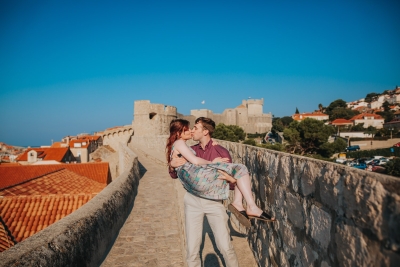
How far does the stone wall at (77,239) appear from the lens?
2.13m

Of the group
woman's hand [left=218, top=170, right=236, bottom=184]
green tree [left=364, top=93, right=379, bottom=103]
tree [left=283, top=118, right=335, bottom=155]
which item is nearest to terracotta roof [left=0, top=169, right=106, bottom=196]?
woman's hand [left=218, top=170, right=236, bottom=184]

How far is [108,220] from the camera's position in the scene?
13.1 ft

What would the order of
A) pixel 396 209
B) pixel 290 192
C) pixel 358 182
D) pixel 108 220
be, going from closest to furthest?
pixel 396 209 → pixel 358 182 → pixel 290 192 → pixel 108 220

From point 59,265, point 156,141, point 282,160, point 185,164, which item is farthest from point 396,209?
point 156,141

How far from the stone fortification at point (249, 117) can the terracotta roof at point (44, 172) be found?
124 ft

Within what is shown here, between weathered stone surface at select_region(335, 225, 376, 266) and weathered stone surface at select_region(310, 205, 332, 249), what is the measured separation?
3.5 inches

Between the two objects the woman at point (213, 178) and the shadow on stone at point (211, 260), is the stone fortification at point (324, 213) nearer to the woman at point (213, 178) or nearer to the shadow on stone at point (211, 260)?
the woman at point (213, 178)

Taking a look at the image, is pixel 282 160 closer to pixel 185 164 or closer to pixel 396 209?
pixel 185 164

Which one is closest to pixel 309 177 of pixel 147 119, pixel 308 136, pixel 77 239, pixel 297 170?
pixel 297 170

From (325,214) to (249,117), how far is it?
6166 centimetres

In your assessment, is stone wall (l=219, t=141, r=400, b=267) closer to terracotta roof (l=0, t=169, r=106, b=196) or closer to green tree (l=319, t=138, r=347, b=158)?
terracotta roof (l=0, t=169, r=106, b=196)

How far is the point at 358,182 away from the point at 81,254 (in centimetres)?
291

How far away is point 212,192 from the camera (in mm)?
2271

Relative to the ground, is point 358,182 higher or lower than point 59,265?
higher
